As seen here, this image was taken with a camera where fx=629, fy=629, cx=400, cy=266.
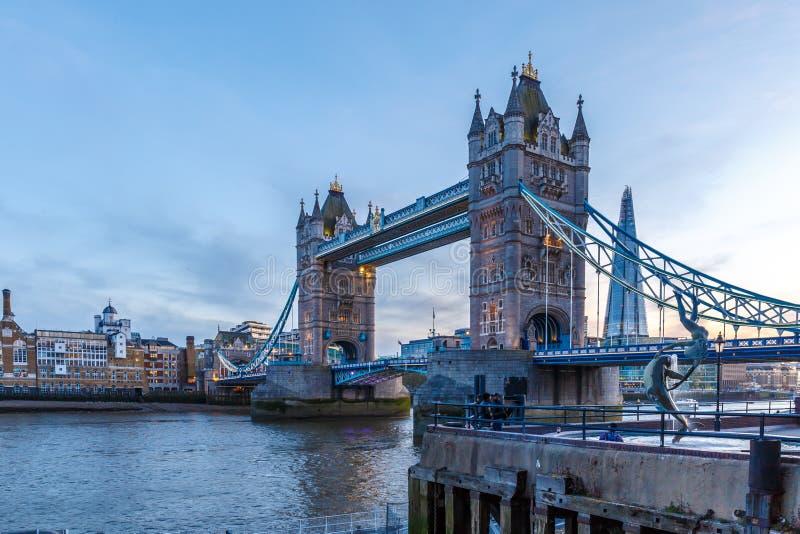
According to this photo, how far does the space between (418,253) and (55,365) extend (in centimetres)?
7019

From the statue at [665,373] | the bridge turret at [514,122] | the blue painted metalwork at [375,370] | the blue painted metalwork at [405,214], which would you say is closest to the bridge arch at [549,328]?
the blue painted metalwork at [375,370]

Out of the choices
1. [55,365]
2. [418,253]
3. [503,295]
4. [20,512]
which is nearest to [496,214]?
[503,295]

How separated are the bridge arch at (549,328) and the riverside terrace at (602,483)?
41.6 metres

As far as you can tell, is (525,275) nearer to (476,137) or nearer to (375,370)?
(476,137)

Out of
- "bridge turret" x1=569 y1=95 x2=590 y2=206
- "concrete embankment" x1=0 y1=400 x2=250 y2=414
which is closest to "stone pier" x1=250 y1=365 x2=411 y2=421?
"concrete embankment" x1=0 y1=400 x2=250 y2=414

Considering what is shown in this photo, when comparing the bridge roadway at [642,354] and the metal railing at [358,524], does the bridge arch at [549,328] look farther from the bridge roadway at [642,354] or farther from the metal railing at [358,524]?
the metal railing at [358,524]

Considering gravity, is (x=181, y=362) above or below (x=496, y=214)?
below

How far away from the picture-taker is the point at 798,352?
118 feet

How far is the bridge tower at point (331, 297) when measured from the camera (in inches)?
3501

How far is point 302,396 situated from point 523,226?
120 ft

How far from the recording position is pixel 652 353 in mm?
41906

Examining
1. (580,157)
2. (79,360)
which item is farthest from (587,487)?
(79,360)

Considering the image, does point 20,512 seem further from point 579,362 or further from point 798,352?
point 798,352

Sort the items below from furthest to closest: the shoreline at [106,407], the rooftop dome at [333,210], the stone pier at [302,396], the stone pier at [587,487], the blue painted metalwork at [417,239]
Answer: the rooftop dome at [333,210] → the shoreline at [106,407] → the stone pier at [302,396] → the blue painted metalwork at [417,239] → the stone pier at [587,487]
